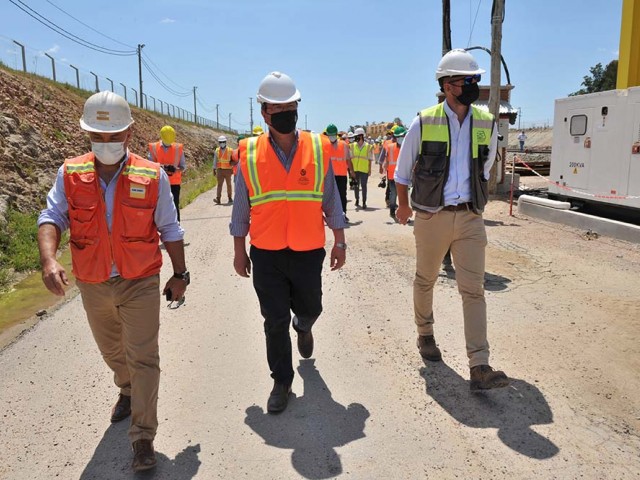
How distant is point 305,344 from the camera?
4.55 metres

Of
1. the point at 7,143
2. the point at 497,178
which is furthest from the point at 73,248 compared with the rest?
the point at 497,178

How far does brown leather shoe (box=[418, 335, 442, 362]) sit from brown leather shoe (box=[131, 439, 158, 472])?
7.62 feet

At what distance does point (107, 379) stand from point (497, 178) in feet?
44.7

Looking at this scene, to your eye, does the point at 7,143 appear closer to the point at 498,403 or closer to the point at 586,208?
the point at 498,403

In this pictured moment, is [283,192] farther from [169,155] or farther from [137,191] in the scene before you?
[169,155]

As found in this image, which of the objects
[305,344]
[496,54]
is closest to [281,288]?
[305,344]

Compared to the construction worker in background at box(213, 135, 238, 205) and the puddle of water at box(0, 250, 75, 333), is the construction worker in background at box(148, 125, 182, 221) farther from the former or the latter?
the construction worker in background at box(213, 135, 238, 205)

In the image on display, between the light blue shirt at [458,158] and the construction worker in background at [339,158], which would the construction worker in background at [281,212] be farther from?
the construction worker in background at [339,158]

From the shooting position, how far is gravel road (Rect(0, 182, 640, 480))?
3215 millimetres

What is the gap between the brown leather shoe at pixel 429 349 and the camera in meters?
→ 4.55

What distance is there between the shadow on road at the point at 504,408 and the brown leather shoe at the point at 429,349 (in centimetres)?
22

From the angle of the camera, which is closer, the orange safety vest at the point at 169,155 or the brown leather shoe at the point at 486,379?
the brown leather shoe at the point at 486,379

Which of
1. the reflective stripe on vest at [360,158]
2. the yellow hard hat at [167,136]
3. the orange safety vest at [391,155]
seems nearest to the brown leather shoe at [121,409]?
the yellow hard hat at [167,136]

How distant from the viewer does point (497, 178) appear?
15.8 metres
